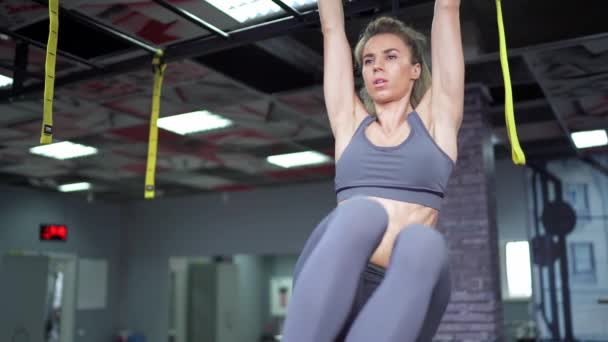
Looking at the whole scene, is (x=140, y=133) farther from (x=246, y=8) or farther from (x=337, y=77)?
(x=337, y=77)

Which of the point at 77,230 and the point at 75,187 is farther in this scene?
the point at 77,230

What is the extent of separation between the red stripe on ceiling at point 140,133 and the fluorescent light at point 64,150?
727mm

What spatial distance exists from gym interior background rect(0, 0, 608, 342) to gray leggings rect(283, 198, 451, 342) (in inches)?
47.5

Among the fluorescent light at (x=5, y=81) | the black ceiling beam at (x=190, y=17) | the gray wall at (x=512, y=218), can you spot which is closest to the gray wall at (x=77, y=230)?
the fluorescent light at (x=5, y=81)

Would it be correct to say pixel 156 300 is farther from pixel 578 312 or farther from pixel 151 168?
pixel 151 168

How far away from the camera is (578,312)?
24.8 feet

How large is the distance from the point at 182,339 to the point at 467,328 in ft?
21.3

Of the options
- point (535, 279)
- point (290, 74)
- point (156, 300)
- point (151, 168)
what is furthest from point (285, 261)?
point (151, 168)

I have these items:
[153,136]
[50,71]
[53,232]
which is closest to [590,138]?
[153,136]

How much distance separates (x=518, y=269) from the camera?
8.06m

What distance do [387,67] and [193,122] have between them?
16.1 ft

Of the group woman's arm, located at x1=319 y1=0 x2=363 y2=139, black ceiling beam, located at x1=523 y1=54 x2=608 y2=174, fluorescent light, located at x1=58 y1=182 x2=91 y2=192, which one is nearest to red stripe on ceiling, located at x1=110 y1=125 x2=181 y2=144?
fluorescent light, located at x1=58 y1=182 x2=91 y2=192

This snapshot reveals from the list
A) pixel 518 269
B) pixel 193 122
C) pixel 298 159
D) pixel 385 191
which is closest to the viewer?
pixel 385 191

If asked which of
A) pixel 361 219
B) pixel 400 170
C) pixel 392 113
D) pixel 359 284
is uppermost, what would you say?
pixel 392 113
